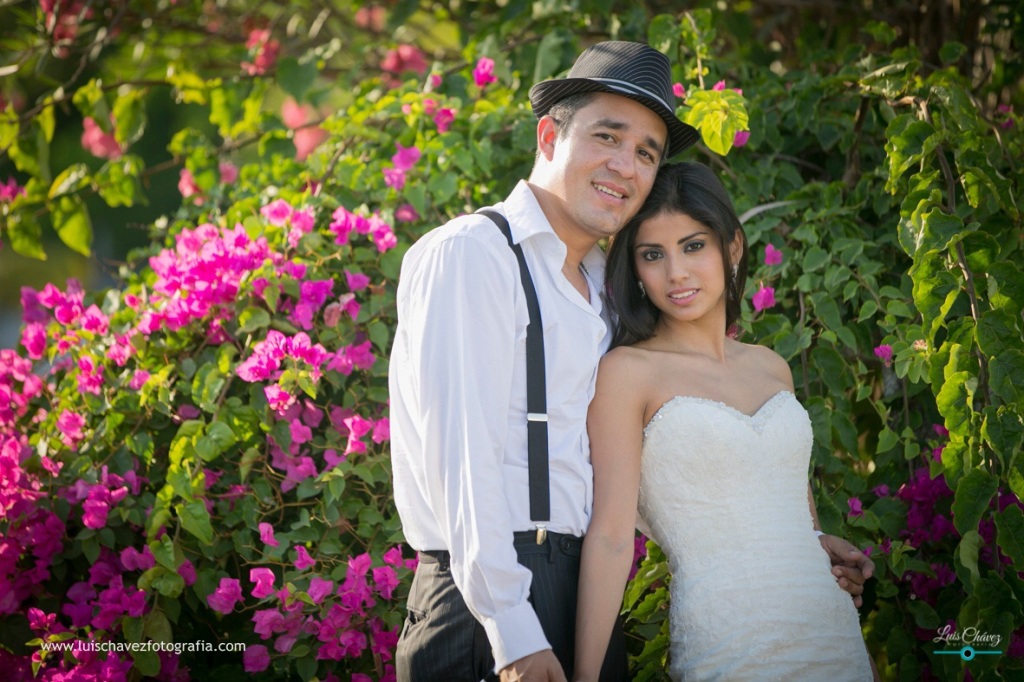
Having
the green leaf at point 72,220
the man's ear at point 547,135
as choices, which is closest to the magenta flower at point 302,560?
the man's ear at point 547,135

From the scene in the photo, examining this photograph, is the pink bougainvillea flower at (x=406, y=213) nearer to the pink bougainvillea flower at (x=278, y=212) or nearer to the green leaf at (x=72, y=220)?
the pink bougainvillea flower at (x=278, y=212)

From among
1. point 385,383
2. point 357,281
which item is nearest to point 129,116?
point 357,281

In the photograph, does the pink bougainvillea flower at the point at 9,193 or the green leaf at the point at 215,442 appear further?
the pink bougainvillea flower at the point at 9,193

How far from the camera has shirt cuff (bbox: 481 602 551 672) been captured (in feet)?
6.05

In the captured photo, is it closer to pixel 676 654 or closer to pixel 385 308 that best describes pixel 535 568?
pixel 676 654

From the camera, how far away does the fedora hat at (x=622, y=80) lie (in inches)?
87.5

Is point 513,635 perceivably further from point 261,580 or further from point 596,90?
point 596,90

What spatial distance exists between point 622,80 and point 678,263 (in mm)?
474

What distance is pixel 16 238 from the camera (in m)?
3.63

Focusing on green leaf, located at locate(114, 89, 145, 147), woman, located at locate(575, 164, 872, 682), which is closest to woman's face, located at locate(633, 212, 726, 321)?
woman, located at locate(575, 164, 872, 682)

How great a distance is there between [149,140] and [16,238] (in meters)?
6.99

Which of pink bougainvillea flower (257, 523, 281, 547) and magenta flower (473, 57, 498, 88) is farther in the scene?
magenta flower (473, 57, 498, 88)

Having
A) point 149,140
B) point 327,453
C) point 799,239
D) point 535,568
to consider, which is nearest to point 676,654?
point 535,568

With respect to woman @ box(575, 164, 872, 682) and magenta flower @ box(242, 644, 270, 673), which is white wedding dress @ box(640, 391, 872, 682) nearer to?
woman @ box(575, 164, 872, 682)
